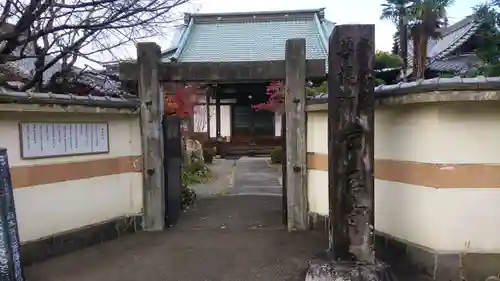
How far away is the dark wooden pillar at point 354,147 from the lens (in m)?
4.82

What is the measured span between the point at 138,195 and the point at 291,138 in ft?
9.66

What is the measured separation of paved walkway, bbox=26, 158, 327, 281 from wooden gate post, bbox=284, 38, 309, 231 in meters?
0.41

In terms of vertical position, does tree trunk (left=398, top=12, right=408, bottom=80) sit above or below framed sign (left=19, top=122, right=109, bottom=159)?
above

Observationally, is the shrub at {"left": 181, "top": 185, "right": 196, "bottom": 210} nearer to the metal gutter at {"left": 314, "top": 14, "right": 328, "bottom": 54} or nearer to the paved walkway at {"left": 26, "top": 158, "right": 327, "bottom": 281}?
the paved walkway at {"left": 26, "top": 158, "right": 327, "bottom": 281}

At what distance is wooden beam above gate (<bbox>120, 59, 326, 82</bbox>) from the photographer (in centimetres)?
784

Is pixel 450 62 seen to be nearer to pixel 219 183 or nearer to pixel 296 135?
pixel 219 183

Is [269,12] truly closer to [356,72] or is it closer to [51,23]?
[51,23]

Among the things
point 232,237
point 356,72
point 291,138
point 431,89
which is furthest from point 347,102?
point 232,237

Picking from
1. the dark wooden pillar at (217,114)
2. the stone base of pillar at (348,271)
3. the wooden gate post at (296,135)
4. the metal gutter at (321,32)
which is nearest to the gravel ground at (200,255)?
the wooden gate post at (296,135)

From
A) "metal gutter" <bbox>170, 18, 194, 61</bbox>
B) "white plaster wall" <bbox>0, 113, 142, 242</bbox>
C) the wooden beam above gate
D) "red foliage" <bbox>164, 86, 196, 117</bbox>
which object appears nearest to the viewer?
"white plaster wall" <bbox>0, 113, 142, 242</bbox>

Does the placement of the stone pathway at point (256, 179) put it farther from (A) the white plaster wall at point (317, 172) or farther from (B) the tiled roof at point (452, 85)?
(B) the tiled roof at point (452, 85)

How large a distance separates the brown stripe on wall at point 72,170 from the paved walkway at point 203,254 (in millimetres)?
1128

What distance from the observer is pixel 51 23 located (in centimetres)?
769

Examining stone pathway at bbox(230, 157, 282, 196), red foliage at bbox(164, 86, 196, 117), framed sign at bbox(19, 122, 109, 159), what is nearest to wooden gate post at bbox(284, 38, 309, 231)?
framed sign at bbox(19, 122, 109, 159)
